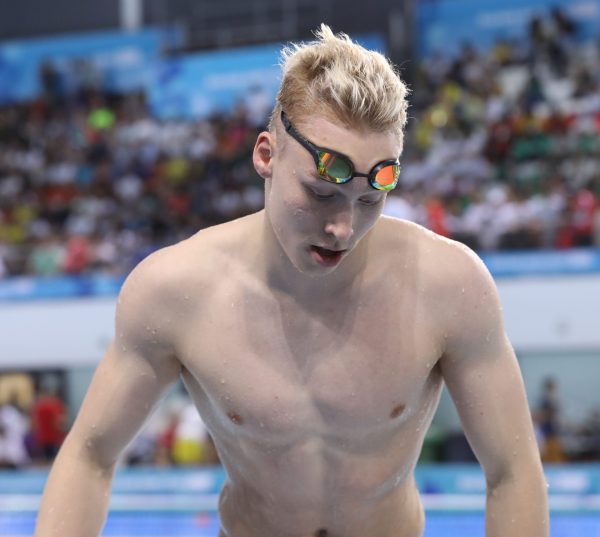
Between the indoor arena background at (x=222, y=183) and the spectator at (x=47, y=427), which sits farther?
the spectator at (x=47, y=427)

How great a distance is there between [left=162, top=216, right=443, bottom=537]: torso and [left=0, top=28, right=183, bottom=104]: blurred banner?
527 inches

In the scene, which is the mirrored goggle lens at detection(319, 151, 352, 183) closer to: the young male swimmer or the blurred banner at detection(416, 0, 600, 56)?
the young male swimmer

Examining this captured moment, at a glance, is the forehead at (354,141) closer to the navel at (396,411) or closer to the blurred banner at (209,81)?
the navel at (396,411)

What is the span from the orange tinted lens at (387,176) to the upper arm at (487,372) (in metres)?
0.33

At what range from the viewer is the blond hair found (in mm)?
1920

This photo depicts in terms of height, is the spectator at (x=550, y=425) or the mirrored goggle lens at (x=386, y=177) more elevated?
the mirrored goggle lens at (x=386, y=177)

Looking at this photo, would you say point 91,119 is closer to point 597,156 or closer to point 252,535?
point 597,156

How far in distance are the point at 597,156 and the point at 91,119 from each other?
25.5 ft

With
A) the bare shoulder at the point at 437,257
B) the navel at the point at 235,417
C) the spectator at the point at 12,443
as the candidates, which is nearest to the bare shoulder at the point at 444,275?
the bare shoulder at the point at 437,257

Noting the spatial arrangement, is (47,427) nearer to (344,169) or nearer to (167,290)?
(167,290)

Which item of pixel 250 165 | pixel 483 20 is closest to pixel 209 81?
Answer: pixel 250 165

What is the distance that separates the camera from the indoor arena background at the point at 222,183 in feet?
31.1

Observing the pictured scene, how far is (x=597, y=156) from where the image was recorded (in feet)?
36.0

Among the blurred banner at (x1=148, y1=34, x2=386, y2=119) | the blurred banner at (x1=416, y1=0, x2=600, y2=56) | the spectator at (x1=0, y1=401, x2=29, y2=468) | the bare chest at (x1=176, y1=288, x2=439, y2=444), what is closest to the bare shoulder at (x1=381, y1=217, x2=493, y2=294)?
the bare chest at (x1=176, y1=288, x2=439, y2=444)
